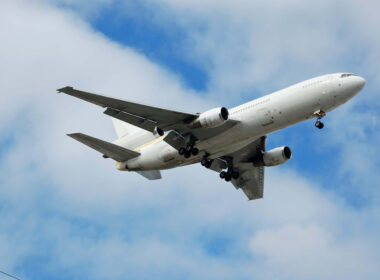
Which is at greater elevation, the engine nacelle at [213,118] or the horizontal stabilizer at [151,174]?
the engine nacelle at [213,118]

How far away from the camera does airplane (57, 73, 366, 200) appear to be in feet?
145

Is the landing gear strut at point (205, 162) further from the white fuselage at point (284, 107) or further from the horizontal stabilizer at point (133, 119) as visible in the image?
the horizontal stabilizer at point (133, 119)

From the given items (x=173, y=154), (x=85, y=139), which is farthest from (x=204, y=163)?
(x=85, y=139)

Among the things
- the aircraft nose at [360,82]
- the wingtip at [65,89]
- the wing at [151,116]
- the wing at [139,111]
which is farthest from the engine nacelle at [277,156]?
the wingtip at [65,89]

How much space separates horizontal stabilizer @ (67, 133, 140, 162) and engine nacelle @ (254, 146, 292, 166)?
33.5 feet

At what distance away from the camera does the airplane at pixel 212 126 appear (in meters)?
44.2

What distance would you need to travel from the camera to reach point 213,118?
44781mm

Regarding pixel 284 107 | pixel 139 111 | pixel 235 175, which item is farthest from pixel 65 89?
pixel 235 175

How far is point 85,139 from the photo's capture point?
160 feet

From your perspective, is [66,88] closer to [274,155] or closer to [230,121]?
[230,121]

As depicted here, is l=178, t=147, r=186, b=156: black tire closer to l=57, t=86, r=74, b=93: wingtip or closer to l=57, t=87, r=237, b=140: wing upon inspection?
l=57, t=87, r=237, b=140: wing

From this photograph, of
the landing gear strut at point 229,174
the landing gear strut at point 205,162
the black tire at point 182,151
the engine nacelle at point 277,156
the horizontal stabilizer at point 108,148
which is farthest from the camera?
the landing gear strut at point 229,174

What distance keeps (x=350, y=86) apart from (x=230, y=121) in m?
8.28

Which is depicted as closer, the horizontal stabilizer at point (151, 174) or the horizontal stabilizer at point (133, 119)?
the horizontal stabilizer at point (133, 119)
